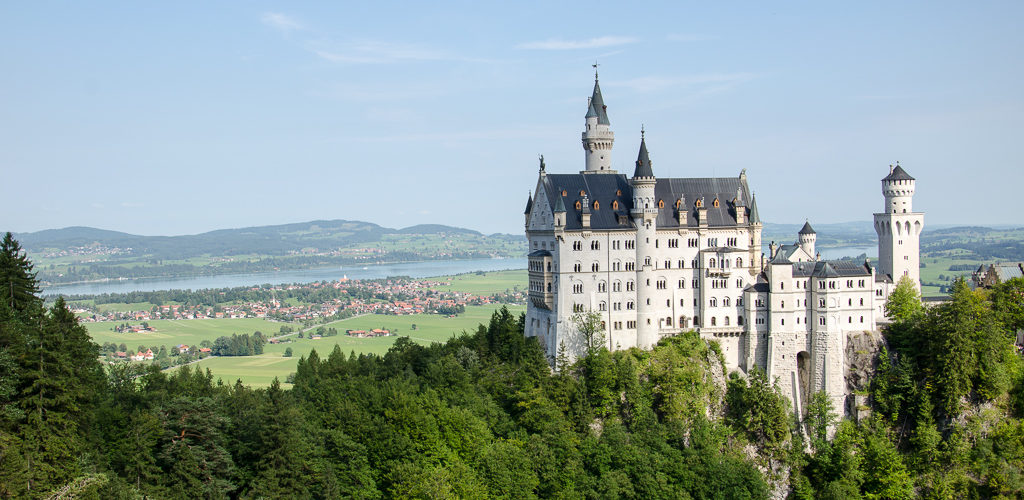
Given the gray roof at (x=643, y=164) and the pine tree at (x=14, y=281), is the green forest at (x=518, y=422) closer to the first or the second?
the pine tree at (x=14, y=281)

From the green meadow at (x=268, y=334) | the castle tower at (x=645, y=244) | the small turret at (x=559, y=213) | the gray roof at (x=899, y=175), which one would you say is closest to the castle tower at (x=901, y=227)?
the gray roof at (x=899, y=175)

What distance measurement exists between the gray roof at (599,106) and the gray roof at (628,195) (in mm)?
6059

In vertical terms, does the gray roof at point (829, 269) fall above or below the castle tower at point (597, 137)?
below

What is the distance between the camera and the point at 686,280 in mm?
83938

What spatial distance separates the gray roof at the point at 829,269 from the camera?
82.2 meters

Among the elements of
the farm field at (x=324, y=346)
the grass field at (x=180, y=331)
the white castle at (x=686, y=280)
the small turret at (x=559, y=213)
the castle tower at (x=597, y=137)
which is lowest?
the farm field at (x=324, y=346)

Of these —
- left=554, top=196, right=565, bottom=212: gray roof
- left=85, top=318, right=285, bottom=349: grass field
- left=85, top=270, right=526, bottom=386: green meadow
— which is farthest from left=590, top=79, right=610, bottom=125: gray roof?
left=85, top=318, right=285, bottom=349: grass field

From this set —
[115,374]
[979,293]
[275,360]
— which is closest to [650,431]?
→ [979,293]

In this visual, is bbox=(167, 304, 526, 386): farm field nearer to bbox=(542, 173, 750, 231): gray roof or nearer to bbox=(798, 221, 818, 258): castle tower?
bbox=(542, 173, 750, 231): gray roof

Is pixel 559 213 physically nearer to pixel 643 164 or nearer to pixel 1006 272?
pixel 643 164

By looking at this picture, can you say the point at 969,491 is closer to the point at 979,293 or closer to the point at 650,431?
the point at 979,293

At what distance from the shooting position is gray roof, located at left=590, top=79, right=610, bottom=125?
87125mm

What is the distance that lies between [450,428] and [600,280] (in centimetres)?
2040

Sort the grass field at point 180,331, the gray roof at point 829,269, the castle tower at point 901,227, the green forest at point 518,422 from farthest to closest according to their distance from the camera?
the grass field at point 180,331 < the castle tower at point 901,227 < the gray roof at point 829,269 < the green forest at point 518,422
